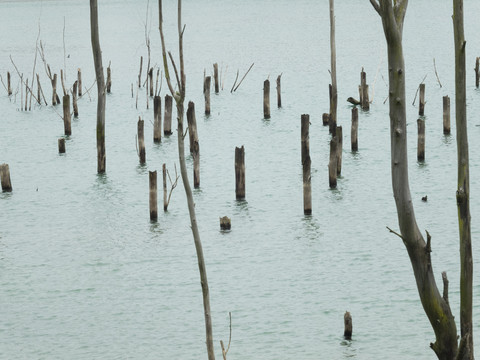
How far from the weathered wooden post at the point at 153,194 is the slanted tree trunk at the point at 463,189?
36.9 ft

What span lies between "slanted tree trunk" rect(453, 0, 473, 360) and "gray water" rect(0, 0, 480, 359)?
5.21m

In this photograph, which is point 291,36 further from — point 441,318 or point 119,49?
point 441,318

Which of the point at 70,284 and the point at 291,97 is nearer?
the point at 70,284

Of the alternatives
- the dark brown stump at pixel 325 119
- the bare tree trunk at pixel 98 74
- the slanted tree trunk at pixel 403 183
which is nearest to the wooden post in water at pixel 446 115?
the dark brown stump at pixel 325 119

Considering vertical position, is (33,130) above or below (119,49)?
below

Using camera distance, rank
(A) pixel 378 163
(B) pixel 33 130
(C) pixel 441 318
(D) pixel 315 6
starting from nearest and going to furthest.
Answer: (C) pixel 441 318, (A) pixel 378 163, (B) pixel 33 130, (D) pixel 315 6

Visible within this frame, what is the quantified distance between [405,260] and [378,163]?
761 centimetres

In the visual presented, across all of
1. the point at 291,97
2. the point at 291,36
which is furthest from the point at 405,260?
the point at 291,36

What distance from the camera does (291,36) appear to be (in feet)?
222

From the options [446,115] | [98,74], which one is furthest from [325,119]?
[98,74]

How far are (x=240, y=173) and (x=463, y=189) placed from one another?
43.3ft

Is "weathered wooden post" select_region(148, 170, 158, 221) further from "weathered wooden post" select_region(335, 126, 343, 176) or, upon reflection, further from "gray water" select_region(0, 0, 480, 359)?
"weathered wooden post" select_region(335, 126, 343, 176)

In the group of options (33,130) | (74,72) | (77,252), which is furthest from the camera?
(74,72)

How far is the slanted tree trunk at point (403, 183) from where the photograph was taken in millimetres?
7055
